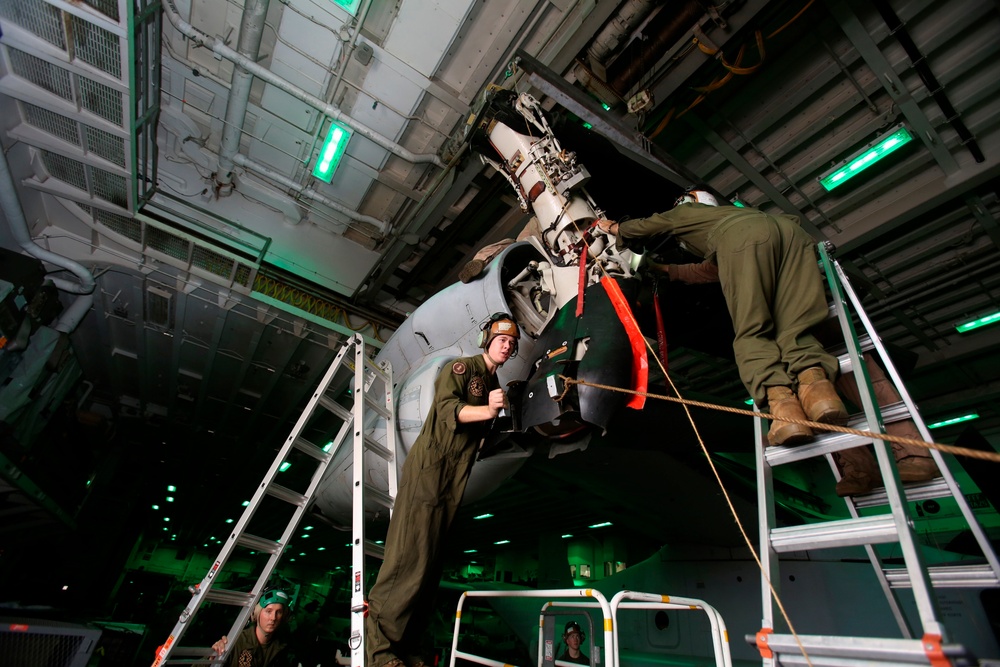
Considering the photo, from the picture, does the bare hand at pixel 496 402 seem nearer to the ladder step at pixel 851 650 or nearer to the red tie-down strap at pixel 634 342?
the red tie-down strap at pixel 634 342

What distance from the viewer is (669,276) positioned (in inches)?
A: 145

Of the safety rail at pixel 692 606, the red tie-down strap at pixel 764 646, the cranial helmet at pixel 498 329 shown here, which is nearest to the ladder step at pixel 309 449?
the cranial helmet at pixel 498 329

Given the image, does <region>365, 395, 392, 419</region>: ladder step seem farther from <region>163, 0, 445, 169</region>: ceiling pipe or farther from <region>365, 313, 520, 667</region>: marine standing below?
<region>163, 0, 445, 169</region>: ceiling pipe

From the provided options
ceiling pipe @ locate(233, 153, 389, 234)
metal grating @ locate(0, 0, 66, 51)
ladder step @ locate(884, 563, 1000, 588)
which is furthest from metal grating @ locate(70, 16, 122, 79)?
ladder step @ locate(884, 563, 1000, 588)

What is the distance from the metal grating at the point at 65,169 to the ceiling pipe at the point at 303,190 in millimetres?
2060

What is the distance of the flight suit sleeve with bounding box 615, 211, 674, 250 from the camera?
3.11m

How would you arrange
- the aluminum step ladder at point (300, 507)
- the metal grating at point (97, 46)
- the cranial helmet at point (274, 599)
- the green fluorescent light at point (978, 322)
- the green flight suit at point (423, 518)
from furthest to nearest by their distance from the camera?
the green fluorescent light at point (978, 322) → the metal grating at point (97, 46) → the cranial helmet at point (274, 599) → the aluminum step ladder at point (300, 507) → the green flight suit at point (423, 518)

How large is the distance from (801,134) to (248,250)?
776 cm

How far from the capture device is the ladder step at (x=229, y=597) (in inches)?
114

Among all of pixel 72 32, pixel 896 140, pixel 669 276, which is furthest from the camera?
pixel 896 140

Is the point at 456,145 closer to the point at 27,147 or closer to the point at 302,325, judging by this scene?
the point at 302,325

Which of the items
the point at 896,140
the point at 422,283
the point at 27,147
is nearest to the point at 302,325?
the point at 422,283

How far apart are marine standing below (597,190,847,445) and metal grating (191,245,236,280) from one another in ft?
22.5

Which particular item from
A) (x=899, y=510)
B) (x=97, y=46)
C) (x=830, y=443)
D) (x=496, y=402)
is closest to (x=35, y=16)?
(x=97, y=46)
